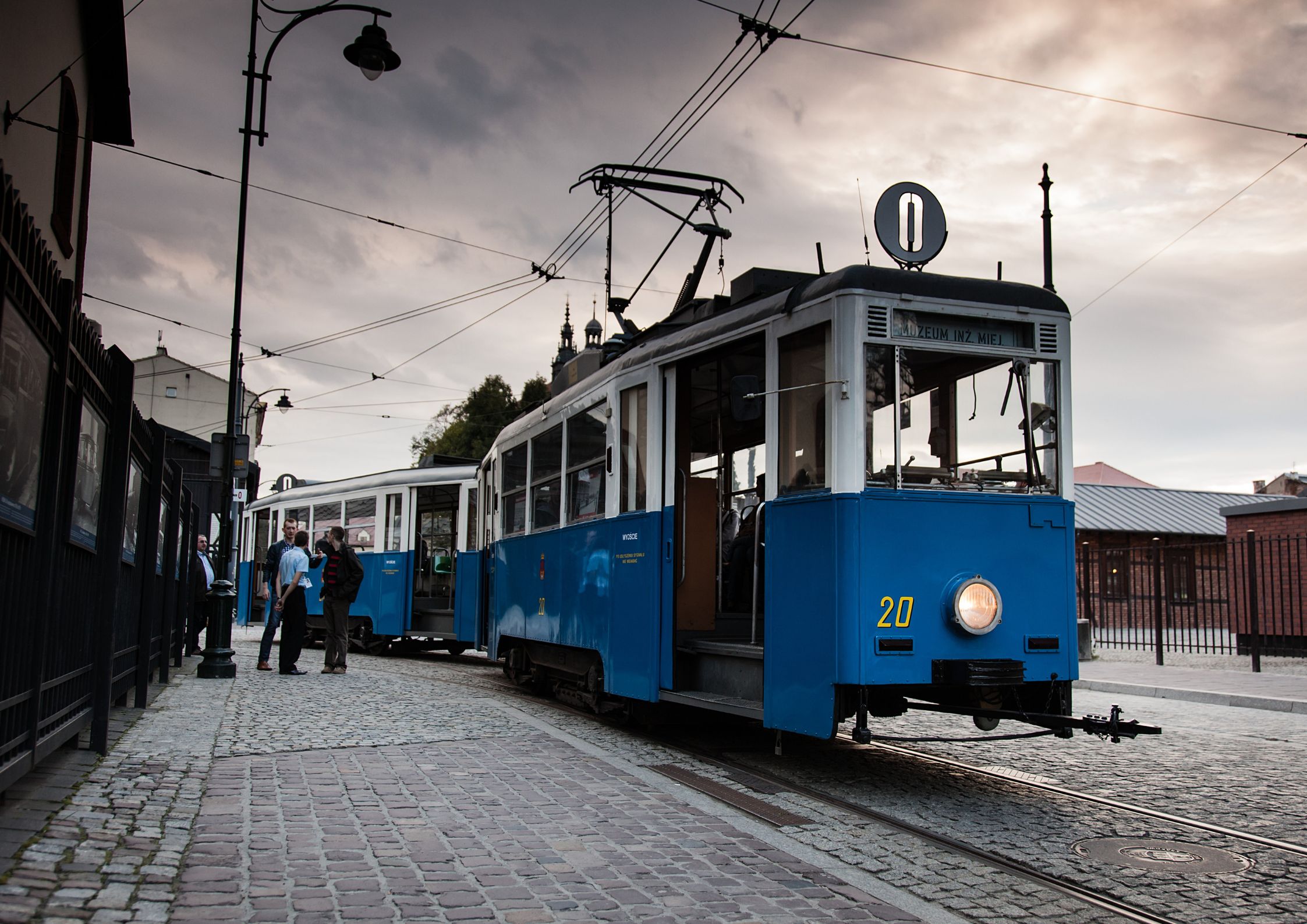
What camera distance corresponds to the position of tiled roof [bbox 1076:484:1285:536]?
39.6 metres

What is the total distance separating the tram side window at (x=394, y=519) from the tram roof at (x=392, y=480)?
0.72 feet

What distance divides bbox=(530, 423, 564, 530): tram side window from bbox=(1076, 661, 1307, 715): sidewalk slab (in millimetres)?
5314

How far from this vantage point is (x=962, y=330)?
274 inches

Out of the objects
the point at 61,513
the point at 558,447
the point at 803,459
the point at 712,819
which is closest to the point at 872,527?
the point at 803,459

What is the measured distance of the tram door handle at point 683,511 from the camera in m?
8.40

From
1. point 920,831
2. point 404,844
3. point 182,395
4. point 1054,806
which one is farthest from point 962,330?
point 182,395

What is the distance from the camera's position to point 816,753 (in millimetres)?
8227

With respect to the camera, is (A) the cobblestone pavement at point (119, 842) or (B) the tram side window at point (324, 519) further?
(B) the tram side window at point (324, 519)

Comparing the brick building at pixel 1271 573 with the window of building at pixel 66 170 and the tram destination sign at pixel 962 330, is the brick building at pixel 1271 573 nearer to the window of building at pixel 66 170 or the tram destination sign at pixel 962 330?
the tram destination sign at pixel 962 330

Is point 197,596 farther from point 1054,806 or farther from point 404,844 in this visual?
point 1054,806

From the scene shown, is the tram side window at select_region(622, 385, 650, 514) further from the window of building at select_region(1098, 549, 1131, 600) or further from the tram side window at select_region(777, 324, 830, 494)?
the window of building at select_region(1098, 549, 1131, 600)

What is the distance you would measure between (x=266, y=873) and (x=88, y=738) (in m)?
3.38

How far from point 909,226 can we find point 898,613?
104 inches

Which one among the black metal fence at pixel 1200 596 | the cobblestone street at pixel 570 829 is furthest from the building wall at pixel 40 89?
the black metal fence at pixel 1200 596
